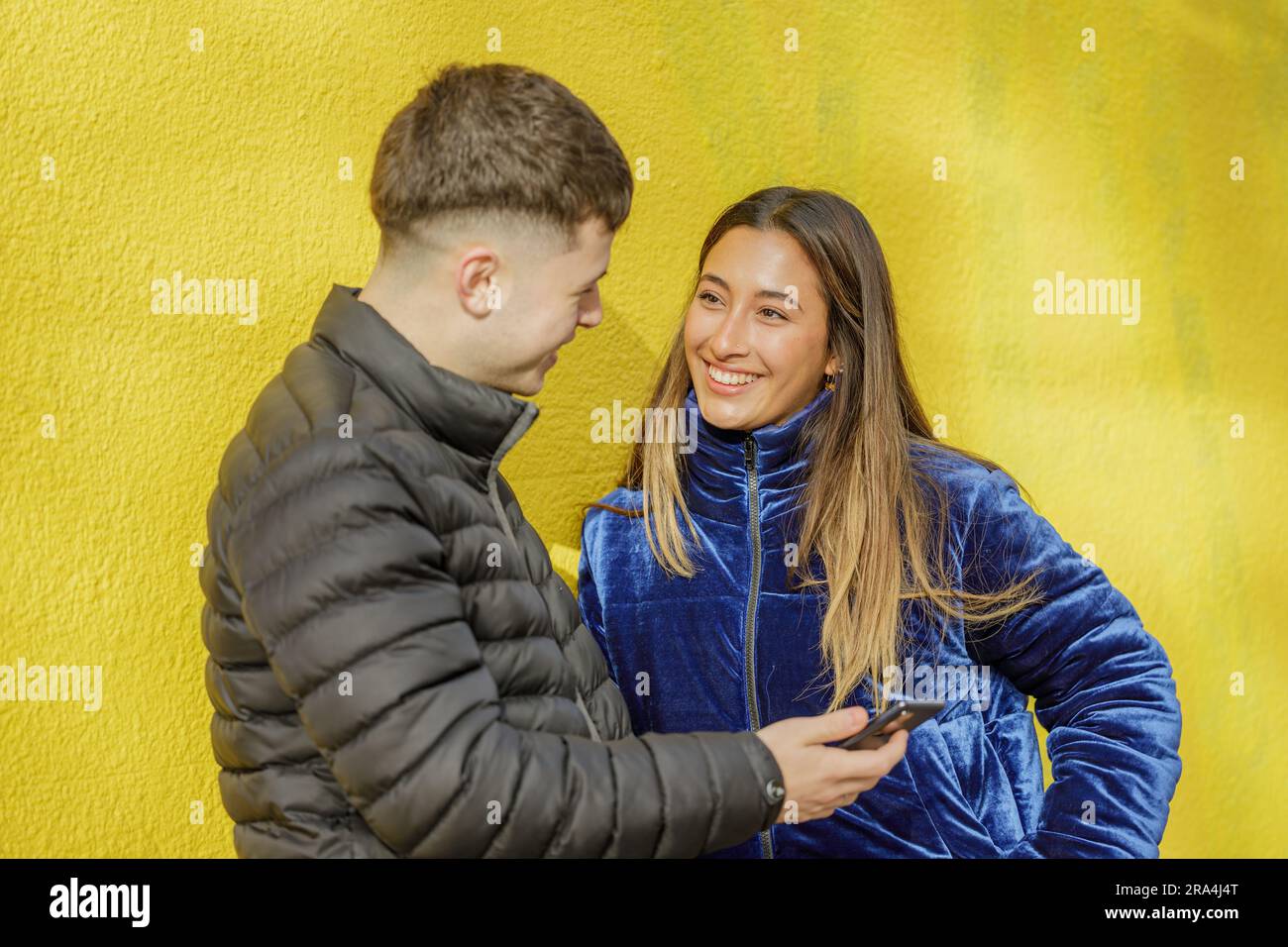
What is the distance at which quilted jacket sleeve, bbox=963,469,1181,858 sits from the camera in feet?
6.19

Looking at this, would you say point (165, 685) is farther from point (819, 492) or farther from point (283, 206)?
point (819, 492)

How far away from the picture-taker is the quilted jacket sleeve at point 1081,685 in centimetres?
189

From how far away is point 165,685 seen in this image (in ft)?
6.93

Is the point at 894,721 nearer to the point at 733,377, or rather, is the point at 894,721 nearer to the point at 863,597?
the point at 863,597

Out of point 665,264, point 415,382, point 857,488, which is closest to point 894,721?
point 857,488

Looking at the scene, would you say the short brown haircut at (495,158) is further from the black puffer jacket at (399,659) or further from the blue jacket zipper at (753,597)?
the blue jacket zipper at (753,597)

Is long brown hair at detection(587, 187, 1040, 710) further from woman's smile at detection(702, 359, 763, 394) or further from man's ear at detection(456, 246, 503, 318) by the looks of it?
man's ear at detection(456, 246, 503, 318)

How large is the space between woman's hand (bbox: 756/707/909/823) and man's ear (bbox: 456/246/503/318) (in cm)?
60

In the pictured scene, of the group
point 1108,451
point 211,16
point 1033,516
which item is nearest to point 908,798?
point 1033,516

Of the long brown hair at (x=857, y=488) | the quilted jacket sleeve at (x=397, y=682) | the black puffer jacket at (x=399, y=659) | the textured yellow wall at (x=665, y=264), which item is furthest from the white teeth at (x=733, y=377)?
the quilted jacket sleeve at (x=397, y=682)

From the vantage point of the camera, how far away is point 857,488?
1.99 meters

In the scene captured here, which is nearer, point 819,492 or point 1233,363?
point 819,492

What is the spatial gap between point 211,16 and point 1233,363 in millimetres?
2192

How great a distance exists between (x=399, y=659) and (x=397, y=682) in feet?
0.07
